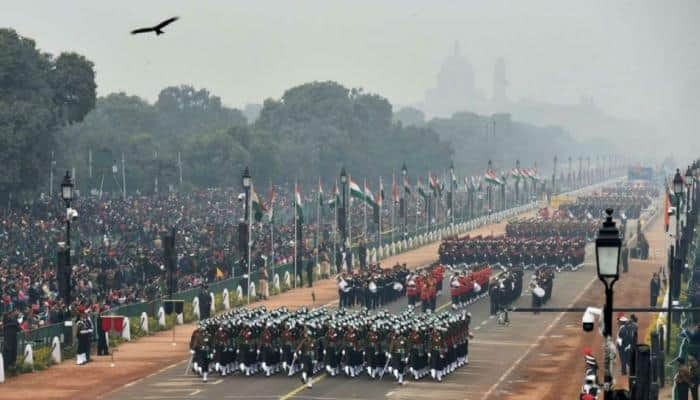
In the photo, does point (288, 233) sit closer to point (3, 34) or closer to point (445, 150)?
point (3, 34)

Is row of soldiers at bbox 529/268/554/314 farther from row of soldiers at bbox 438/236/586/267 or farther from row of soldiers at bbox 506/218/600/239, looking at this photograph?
row of soldiers at bbox 506/218/600/239

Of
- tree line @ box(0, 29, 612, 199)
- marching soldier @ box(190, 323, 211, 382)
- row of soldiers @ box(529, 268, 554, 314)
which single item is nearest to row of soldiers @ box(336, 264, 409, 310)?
row of soldiers @ box(529, 268, 554, 314)

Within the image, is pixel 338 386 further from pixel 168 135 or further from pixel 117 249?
pixel 168 135

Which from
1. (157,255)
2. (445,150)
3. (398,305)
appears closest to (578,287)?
(398,305)

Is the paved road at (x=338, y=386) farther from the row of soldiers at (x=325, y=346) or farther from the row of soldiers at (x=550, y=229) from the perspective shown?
the row of soldiers at (x=550, y=229)

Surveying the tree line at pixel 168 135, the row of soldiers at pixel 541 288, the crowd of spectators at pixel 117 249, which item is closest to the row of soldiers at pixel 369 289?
the row of soldiers at pixel 541 288

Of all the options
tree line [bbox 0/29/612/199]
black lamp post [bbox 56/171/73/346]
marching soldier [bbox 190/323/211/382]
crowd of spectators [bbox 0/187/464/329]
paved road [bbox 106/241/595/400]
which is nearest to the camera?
paved road [bbox 106/241/595/400]
